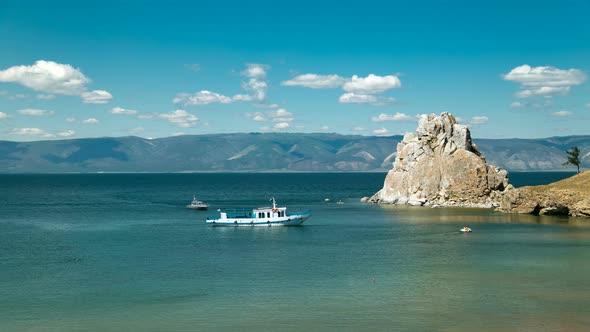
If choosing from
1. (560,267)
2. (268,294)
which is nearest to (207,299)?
(268,294)

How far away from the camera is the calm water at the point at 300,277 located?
47.8 m

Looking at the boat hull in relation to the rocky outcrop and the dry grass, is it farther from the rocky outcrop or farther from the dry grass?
the dry grass

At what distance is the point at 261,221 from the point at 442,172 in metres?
59.4

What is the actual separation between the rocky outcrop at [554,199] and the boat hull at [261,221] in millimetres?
48920

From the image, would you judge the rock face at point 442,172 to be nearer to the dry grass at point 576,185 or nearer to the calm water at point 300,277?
the dry grass at point 576,185

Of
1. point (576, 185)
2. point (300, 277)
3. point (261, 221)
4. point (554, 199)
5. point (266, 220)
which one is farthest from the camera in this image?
point (576, 185)

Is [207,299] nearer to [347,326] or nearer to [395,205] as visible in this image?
[347,326]

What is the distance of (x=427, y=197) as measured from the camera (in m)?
158

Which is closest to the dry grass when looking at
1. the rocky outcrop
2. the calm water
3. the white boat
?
the rocky outcrop

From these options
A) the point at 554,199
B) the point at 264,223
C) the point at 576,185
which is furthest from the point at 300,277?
the point at 576,185

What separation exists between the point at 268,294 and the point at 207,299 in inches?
227

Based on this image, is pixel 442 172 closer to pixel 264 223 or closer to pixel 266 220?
pixel 266 220

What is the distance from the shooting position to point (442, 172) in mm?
157250

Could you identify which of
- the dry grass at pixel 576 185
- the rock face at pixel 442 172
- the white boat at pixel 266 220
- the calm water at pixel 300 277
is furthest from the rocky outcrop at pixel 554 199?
the white boat at pixel 266 220
